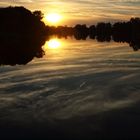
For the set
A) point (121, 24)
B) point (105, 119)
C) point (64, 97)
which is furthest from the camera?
point (121, 24)

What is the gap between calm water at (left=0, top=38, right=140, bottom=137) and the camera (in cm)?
1570

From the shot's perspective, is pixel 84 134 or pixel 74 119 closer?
pixel 84 134

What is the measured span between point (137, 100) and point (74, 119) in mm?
4354

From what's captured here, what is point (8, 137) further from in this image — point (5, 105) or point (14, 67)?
point (14, 67)

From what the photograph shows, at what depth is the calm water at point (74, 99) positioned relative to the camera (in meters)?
15.7

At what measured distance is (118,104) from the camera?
18.5 metres

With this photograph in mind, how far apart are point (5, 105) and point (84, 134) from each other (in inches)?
237

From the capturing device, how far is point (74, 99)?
19922 mm

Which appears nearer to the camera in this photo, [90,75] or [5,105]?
[5,105]

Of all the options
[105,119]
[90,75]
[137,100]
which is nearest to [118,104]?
[137,100]

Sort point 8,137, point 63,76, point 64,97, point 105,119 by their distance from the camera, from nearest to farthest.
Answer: point 8,137, point 105,119, point 64,97, point 63,76

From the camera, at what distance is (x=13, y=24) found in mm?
131375

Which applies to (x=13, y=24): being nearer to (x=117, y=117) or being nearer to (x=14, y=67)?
(x=14, y=67)

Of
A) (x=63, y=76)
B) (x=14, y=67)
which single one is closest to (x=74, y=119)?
(x=63, y=76)
